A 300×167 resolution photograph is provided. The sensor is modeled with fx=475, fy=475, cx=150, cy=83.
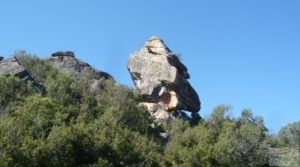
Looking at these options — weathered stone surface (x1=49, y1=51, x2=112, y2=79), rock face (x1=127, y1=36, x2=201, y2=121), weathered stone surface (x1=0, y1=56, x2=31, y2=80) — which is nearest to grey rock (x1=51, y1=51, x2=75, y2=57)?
weathered stone surface (x1=49, y1=51, x2=112, y2=79)

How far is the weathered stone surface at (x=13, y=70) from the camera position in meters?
66.9

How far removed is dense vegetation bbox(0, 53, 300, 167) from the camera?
4406 centimetres

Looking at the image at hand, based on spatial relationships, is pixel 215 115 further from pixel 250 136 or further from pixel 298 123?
pixel 298 123

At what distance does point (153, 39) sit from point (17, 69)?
24.5 m

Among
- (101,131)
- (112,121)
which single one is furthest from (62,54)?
(101,131)

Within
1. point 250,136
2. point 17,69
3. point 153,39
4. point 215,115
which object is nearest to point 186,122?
point 215,115

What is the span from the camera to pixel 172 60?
250 feet

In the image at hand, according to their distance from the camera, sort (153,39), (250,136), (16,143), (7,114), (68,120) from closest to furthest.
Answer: (16,143) < (7,114) < (68,120) < (250,136) < (153,39)

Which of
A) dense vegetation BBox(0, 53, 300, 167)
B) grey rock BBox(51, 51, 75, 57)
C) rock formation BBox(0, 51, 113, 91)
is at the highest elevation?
grey rock BBox(51, 51, 75, 57)

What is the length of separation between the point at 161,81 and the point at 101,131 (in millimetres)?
23269

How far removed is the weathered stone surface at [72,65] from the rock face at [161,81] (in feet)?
20.5

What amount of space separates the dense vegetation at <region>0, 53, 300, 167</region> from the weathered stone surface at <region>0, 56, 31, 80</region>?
359 cm

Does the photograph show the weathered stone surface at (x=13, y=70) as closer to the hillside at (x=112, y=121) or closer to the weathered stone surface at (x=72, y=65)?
the hillside at (x=112, y=121)

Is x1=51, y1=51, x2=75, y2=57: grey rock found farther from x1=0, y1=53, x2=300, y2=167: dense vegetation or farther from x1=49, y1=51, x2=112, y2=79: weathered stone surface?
x1=0, y1=53, x2=300, y2=167: dense vegetation
